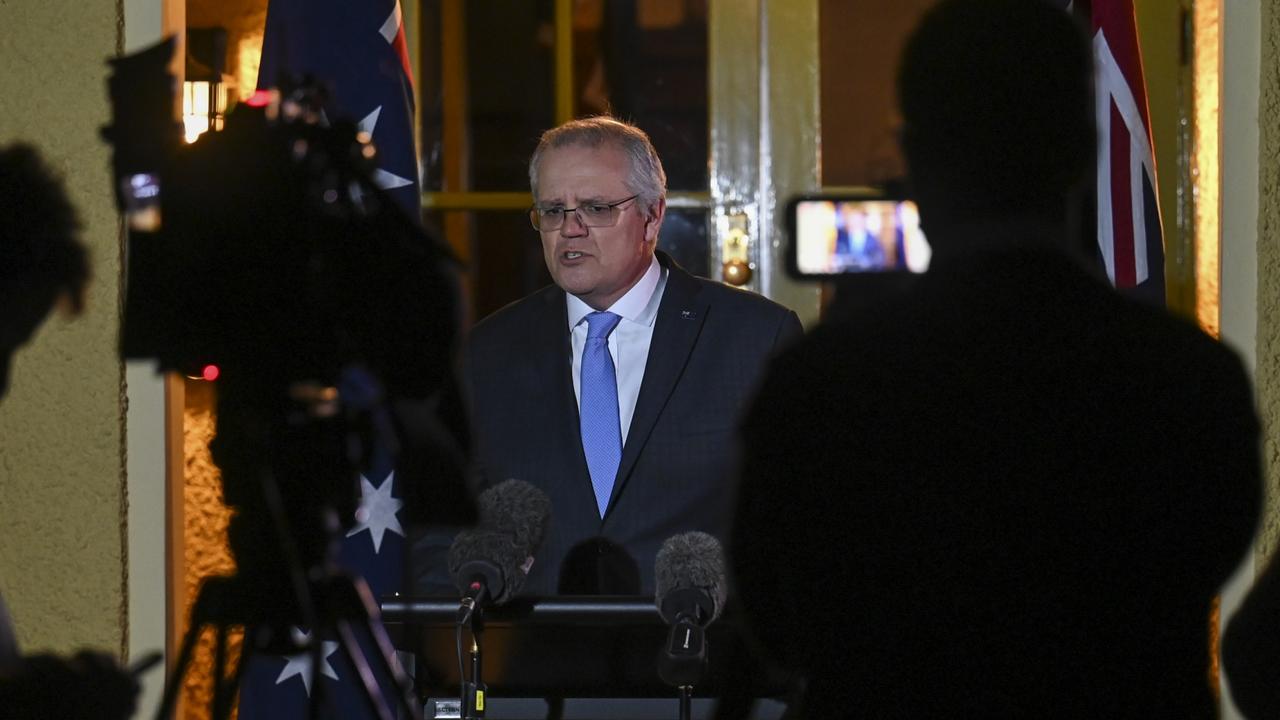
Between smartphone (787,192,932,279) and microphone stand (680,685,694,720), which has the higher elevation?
smartphone (787,192,932,279)

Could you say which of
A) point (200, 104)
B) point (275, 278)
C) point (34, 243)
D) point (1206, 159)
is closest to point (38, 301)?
point (34, 243)

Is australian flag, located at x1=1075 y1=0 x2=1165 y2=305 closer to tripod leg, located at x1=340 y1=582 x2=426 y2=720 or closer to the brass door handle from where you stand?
the brass door handle

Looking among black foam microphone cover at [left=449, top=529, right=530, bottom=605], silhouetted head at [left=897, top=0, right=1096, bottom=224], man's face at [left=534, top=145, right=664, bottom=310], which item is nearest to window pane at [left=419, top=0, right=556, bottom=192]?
man's face at [left=534, top=145, right=664, bottom=310]

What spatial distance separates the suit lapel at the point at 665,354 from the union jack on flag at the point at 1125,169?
790 millimetres

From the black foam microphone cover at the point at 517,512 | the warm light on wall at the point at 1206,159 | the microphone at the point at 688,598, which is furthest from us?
the warm light on wall at the point at 1206,159

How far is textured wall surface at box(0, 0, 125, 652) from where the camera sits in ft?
8.70

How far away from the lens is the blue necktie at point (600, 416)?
2170 mm

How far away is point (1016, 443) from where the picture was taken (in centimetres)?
101

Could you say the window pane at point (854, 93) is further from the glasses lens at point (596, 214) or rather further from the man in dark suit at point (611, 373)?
A: the glasses lens at point (596, 214)

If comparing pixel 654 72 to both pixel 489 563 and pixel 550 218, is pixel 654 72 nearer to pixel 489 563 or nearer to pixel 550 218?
pixel 550 218

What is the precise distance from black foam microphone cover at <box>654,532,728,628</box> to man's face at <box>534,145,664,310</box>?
0.89 meters

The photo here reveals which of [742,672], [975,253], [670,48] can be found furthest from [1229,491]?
[670,48]

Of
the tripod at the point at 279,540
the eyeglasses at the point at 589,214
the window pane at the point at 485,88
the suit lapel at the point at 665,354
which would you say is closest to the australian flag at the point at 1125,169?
the suit lapel at the point at 665,354

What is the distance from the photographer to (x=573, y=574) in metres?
2.08
